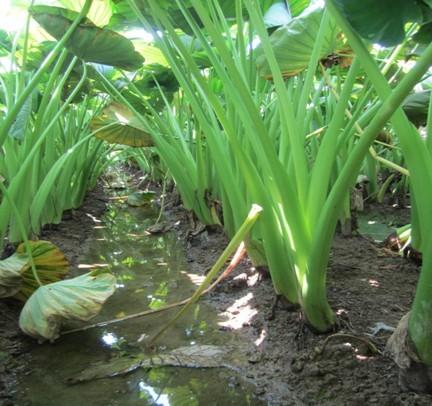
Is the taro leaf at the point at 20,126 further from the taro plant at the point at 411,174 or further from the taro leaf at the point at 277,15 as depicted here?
the taro plant at the point at 411,174

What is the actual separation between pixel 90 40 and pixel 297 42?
64 centimetres

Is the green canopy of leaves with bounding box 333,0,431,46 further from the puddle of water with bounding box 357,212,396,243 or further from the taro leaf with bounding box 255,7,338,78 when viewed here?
the puddle of water with bounding box 357,212,396,243

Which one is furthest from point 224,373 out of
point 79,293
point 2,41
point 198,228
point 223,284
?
point 2,41

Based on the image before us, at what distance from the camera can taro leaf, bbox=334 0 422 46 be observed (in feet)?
2.01

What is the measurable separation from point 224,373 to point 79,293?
34 centimetres

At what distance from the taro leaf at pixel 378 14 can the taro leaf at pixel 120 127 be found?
1319 mm

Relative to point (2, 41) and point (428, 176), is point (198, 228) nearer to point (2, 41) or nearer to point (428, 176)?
point (428, 176)

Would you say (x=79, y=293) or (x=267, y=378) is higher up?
(x=79, y=293)

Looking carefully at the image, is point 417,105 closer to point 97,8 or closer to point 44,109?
point 44,109

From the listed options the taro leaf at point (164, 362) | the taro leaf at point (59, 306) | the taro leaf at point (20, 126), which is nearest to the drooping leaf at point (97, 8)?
the taro leaf at point (20, 126)

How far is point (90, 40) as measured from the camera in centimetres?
127

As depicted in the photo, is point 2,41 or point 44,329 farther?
point 2,41

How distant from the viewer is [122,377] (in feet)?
2.45

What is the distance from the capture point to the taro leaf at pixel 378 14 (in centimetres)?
61
